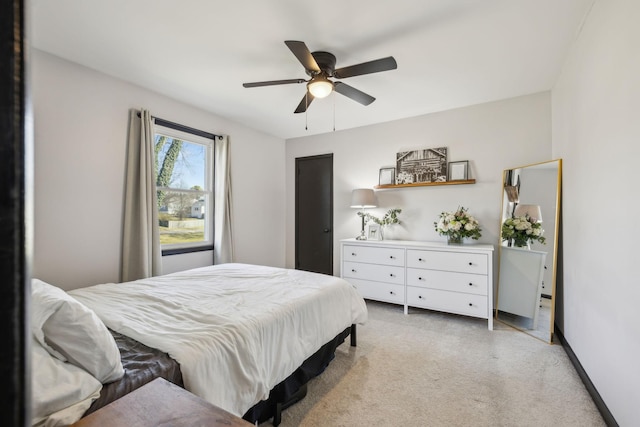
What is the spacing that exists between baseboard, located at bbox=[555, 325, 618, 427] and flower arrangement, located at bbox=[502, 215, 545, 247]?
0.93m

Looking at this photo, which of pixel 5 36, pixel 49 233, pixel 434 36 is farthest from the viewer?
pixel 49 233

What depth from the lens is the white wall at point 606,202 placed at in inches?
57.1

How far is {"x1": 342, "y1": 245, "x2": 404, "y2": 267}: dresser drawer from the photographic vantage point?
11.8 ft

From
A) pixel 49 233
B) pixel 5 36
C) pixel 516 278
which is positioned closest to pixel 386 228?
pixel 516 278

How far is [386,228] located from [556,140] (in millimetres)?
2094

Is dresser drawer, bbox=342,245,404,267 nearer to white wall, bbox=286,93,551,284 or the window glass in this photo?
white wall, bbox=286,93,551,284

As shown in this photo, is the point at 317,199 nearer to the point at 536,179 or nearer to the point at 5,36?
the point at 536,179

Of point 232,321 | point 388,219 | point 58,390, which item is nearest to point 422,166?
point 388,219

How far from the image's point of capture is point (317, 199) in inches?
189

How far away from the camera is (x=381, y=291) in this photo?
12.2 ft

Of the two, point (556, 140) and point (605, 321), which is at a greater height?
point (556, 140)

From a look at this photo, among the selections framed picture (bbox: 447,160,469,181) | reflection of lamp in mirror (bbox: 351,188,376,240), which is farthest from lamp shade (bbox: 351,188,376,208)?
framed picture (bbox: 447,160,469,181)

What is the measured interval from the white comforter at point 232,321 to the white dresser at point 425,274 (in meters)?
1.16

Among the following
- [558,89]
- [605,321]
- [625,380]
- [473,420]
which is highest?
[558,89]
